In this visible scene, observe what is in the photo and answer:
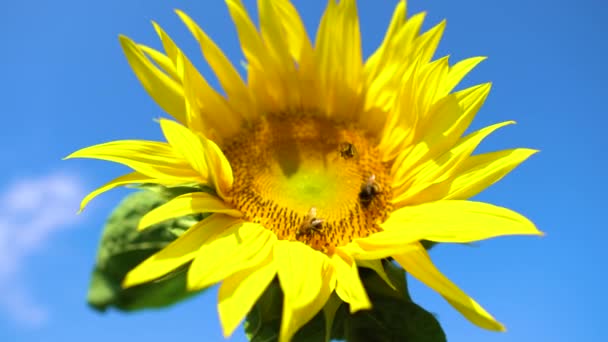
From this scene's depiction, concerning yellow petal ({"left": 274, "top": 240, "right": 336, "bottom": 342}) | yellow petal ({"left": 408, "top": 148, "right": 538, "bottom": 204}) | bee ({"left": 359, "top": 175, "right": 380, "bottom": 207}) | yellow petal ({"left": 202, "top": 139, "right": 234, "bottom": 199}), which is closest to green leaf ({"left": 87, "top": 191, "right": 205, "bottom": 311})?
yellow petal ({"left": 202, "top": 139, "right": 234, "bottom": 199})

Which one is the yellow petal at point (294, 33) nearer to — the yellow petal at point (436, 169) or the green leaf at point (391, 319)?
the yellow petal at point (436, 169)

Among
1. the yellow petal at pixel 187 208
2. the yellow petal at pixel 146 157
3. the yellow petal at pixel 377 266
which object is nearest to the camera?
the yellow petal at pixel 187 208

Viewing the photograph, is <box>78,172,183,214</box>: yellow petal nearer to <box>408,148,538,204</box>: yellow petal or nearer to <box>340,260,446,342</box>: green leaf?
<box>340,260,446,342</box>: green leaf

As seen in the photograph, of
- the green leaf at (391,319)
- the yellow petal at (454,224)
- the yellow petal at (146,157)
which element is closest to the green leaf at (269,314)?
the green leaf at (391,319)

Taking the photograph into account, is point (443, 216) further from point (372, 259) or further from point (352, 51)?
point (352, 51)

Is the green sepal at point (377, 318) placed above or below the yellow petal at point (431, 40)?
below

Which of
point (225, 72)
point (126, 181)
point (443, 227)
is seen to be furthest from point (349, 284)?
point (225, 72)
